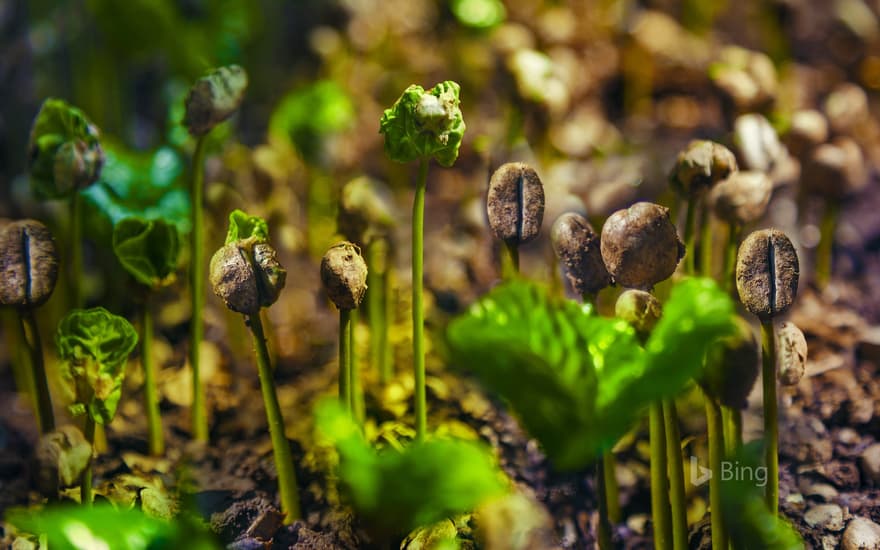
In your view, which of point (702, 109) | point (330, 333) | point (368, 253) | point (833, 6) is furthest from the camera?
point (833, 6)

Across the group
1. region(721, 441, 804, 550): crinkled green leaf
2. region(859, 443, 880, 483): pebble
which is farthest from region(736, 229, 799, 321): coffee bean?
region(859, 443, 880, 483): pebble

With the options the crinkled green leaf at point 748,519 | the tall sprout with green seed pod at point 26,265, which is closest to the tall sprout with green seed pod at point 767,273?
the crinkled green leaf at point 748,519

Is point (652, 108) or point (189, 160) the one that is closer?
point (189, 160)

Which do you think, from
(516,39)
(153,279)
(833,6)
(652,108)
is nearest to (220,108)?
(153,279)

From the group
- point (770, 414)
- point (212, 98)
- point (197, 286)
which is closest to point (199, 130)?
point (212, 98)

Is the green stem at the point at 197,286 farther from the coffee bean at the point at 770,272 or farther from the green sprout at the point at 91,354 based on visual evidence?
the coffee bean at the point at 770,272

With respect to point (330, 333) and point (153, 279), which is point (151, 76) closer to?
point (330, 333)
